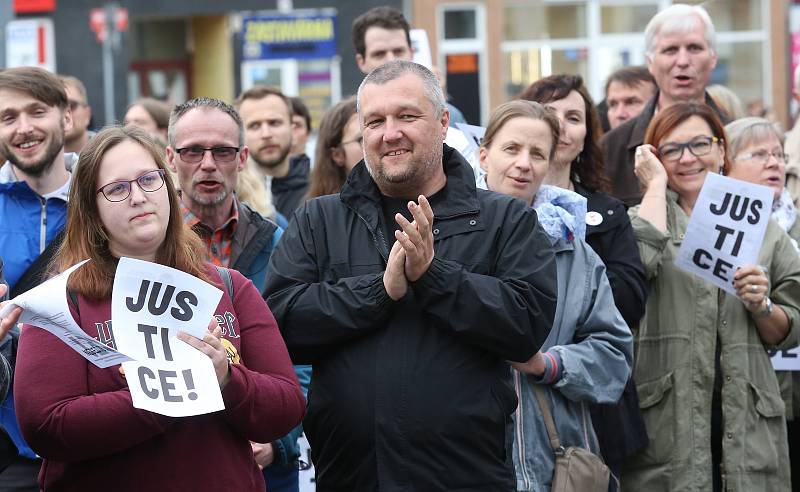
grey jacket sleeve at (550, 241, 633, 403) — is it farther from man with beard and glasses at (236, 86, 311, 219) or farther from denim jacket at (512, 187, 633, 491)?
man with beard and glasses at (236, 86, 311, 219)

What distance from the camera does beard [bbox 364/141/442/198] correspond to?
13.3 ft

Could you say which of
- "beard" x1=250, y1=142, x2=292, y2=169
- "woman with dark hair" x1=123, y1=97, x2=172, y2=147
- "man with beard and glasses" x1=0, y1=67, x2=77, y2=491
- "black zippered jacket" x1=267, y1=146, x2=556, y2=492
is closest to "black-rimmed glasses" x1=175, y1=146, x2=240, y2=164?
"man with beard and glasses" x1=0, y1=67, x2=77, y2=491

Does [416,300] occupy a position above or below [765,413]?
above

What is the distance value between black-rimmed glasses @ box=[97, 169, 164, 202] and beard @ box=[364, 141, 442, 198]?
0.71 m

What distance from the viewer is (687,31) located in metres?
6.98

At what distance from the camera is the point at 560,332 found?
15.5 feet

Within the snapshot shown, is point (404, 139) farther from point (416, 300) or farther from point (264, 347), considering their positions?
point (264, 347)

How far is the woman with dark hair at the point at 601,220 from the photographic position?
5047 millimetres

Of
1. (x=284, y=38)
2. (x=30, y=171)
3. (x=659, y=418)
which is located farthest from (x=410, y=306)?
(x=284, y=38)

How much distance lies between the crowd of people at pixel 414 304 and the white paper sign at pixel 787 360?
127mm

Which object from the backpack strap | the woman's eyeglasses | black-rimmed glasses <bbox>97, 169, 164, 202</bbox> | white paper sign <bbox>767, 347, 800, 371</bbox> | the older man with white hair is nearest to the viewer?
the backpack strap

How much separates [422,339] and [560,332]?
981 millimetres

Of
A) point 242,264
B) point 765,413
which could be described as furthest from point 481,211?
point 765,413

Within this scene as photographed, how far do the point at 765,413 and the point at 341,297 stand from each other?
7.55 ft
